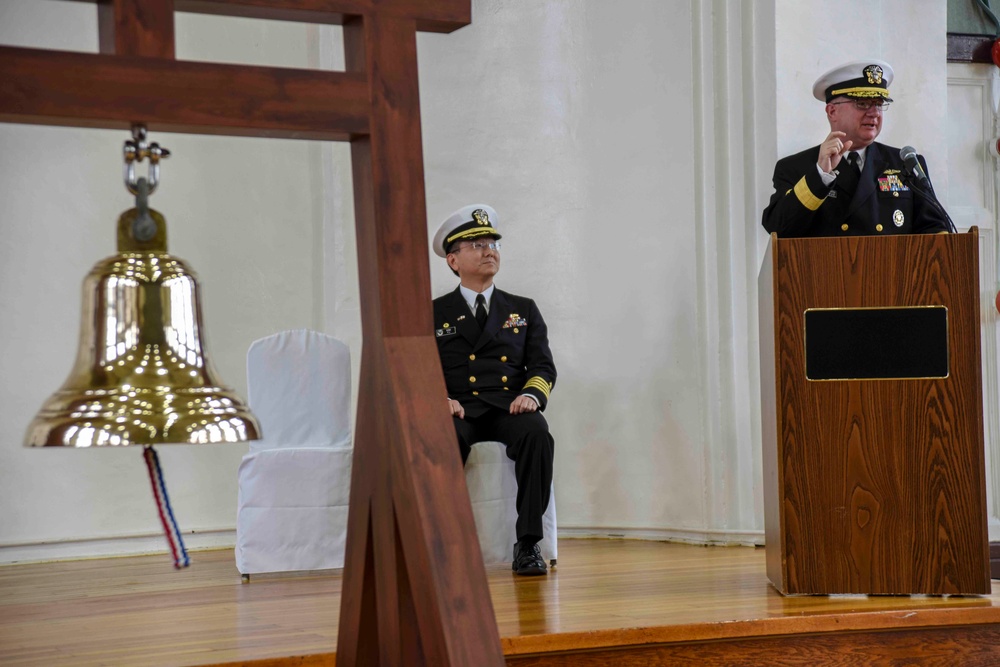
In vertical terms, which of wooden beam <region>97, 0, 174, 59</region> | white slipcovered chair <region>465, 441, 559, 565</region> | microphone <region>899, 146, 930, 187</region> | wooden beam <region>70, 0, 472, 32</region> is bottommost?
white slipcovered chair <region>465, 441, 559, 565</region>

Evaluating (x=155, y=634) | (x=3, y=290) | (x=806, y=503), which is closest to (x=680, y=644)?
(x=806, y=503)

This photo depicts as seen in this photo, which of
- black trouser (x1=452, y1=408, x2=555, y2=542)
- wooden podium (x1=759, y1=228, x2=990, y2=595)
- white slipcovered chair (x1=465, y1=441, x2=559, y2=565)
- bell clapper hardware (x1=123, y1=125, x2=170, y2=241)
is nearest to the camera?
bell clapper hardware (x1=123, y1=125, x2=170, y2=241)

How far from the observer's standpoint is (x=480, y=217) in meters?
4.30

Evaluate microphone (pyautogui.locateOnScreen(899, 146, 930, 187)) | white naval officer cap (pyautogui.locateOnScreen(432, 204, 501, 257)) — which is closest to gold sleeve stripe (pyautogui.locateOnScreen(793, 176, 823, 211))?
microphone (pyautogui.locateOnScreen(899, 146, 930, 187))

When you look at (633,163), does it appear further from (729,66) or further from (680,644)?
(680,644)

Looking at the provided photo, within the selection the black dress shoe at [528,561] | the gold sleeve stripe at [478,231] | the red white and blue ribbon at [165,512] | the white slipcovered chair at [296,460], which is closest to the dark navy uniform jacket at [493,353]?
the gold sleeve stripe at [478,231]

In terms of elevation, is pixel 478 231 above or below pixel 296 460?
above

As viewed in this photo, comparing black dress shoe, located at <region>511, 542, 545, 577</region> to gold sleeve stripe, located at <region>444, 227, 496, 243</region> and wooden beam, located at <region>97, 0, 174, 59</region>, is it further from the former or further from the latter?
wooden beam, located at <region>97, 0, 174, 59</region>

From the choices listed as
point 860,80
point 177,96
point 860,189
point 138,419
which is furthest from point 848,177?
point 138,419

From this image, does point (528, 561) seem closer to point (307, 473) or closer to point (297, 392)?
point (307, 473)

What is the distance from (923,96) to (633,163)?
122 centimetres

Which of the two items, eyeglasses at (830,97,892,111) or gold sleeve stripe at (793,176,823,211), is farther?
eyeglasses at (830,97,892,111)

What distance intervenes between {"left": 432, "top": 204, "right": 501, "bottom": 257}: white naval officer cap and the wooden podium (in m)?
1.51

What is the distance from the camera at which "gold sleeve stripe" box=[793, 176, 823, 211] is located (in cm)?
325
